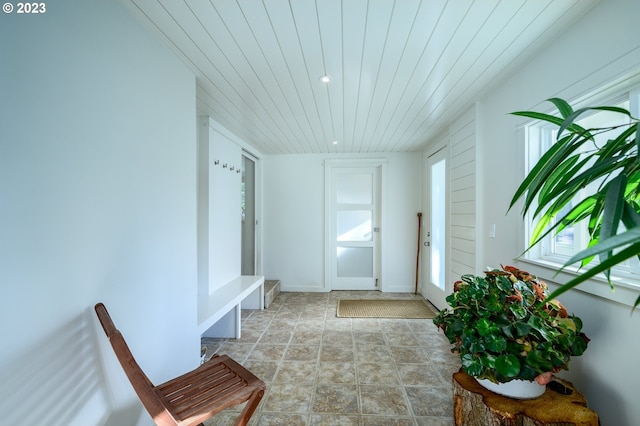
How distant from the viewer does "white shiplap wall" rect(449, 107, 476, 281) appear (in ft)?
7.89

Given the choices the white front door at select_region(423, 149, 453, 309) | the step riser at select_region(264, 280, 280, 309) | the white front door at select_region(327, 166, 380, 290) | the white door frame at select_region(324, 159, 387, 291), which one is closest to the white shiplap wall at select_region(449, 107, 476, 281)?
the white front door at select_region(423, 149, 453, 309)

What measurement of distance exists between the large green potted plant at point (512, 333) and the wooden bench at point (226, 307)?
169 centimetres

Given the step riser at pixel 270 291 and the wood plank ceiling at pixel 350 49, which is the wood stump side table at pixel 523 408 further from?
the step riser at pixel 270 291

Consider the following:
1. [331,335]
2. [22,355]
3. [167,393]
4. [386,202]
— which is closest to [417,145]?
[386,202]

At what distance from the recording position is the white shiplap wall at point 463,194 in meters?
2.41

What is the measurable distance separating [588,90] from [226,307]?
2724 mm

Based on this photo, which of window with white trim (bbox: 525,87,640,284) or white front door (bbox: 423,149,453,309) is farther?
white front door (bbox: 423,149,453,309)

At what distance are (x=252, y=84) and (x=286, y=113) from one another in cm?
59

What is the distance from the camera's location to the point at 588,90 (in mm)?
1300

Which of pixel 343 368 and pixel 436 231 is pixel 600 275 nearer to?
pixel 343 368

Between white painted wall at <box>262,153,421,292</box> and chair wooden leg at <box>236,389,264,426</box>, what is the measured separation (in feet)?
9.91

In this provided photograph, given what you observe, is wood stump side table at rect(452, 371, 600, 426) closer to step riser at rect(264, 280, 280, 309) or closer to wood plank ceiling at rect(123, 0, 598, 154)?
wood plank ceiling at rect(123, 0, 598, 154)

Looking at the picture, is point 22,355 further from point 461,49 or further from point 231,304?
point 461,49

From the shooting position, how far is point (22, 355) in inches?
34.7
